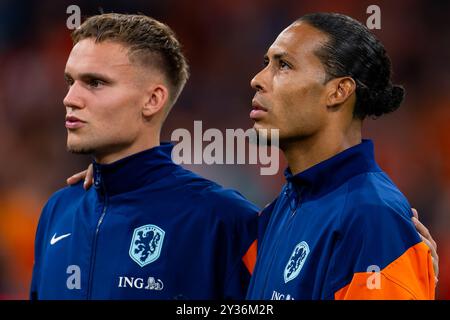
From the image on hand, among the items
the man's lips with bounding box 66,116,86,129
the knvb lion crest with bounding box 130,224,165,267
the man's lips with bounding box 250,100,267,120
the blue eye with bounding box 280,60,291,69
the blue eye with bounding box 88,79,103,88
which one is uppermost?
the blue eye with bounding box 280,60,291,69

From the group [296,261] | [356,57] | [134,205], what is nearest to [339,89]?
[356,57]

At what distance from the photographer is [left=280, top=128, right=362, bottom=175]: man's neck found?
253cm

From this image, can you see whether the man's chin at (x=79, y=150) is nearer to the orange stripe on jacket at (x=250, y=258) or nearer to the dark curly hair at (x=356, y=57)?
the orange stripe on jacket at (x=250, y=258)

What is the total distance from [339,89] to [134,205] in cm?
80

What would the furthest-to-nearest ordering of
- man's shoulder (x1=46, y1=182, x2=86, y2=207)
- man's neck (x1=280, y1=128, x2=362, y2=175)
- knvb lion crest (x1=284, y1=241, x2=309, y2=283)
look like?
man's shoulder (x1=46, y1=182, x2=86, y2=207) → man's neck (x1=280, y1=128, x2=362, y2=175) → knvb lion crest (x1=284, y1=241, x2=309, y2=283)

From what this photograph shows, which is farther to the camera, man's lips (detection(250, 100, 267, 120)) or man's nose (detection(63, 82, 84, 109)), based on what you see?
man's nose (detection(63, 82, 84, 109))

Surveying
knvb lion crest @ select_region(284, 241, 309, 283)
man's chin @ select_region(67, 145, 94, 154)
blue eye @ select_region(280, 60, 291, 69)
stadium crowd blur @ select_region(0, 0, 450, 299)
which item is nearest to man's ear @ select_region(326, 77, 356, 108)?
blue eye @ select_region(280, 60, 291, 69)

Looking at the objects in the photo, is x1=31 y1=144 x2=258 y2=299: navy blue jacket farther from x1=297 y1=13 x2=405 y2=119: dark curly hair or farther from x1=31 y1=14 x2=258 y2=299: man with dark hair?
x1=297 y1=13 x2=405 y2=119: dark curly hair

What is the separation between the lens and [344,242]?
7.14ft

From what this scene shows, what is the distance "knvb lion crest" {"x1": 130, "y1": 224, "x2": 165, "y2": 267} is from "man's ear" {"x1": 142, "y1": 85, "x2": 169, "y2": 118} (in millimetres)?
423

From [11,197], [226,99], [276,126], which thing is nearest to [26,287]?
[11,197]

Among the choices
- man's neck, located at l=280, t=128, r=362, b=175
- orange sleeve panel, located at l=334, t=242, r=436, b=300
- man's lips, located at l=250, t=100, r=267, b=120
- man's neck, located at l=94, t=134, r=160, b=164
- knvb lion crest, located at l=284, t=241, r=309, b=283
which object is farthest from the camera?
man's neck, located at l=94, t=134, r=160, b=164

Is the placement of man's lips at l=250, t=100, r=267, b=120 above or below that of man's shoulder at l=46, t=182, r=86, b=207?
above

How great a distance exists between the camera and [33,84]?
5.99 metres
